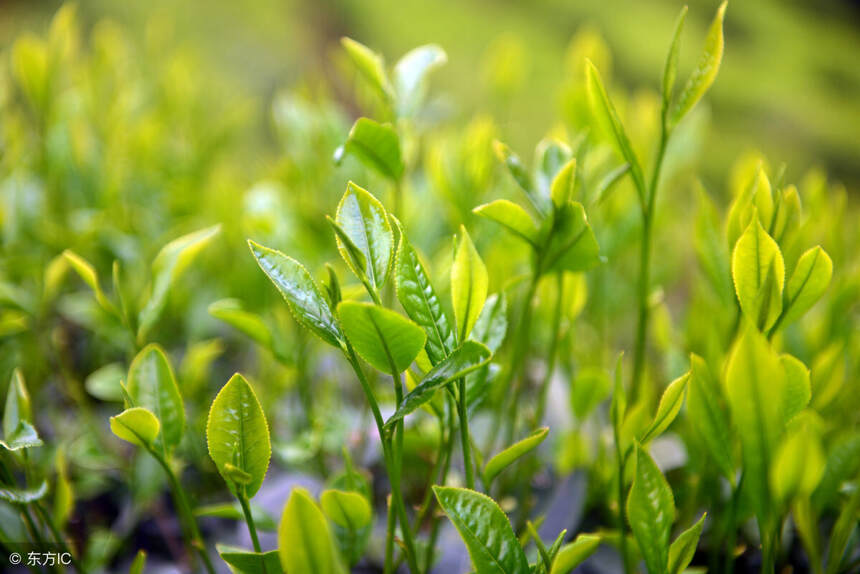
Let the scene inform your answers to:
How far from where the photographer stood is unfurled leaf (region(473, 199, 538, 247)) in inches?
11.4

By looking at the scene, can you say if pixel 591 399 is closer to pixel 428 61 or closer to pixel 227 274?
pixel 428 61

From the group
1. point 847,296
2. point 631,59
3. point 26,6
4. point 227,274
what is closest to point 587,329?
point 847,296

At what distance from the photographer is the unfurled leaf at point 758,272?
0.89 feet

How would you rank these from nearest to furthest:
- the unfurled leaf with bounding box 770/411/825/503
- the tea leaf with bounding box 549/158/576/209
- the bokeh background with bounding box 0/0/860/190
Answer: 1. the unfurled leaf with bounding box 770/411/825/503
2. the tea leaf with bounding box 549/158/576/209
3. the bokeh background with bounding box 0/0/860/190

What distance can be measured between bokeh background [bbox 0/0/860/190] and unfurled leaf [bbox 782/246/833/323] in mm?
896

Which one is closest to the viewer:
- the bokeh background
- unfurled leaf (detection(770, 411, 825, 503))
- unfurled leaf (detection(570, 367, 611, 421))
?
unfurled leaf (detection(770, 411, 825, 503))

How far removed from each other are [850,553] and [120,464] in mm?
489

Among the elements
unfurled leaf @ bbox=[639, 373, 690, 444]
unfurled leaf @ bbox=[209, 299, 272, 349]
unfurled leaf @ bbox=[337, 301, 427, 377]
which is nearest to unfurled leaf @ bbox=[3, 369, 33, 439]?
unfurled leaf @ bbox=[209, 299, 272, 349]

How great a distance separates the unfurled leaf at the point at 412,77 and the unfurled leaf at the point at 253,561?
9.9 inches

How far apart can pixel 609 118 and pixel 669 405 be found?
0.14 m

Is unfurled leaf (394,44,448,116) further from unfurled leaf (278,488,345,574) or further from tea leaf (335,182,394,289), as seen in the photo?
unfurled leaf (278,488,345,574)

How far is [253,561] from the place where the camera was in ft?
0.90

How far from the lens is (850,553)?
36 centimetres

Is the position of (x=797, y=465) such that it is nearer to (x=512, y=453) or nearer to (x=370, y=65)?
(x=512, y=453)
